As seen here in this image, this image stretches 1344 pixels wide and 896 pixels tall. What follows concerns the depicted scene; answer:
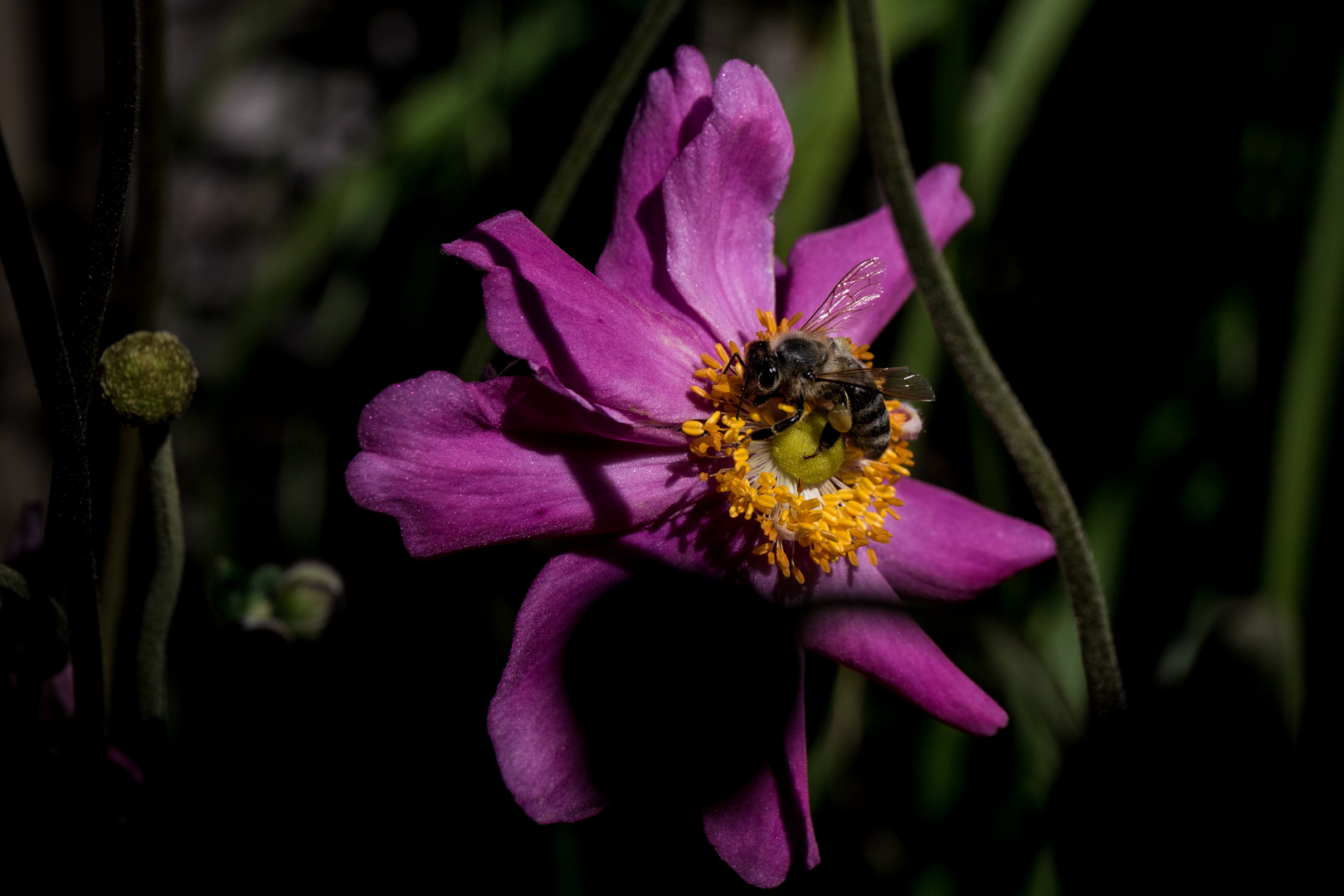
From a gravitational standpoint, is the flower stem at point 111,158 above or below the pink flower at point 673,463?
above

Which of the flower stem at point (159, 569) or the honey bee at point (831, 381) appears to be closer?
the flower stem at point (159, 569)

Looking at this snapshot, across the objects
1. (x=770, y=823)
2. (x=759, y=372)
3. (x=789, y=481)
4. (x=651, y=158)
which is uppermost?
(x=651, y=158)

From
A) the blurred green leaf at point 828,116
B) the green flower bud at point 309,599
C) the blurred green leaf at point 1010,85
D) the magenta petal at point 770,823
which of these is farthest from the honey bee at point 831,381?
the blurred green leaf at point 1010,85

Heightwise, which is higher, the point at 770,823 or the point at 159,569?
the point at 159,569

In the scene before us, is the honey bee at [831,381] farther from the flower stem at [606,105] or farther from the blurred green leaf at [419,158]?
the blurred green leaf at [419,158]

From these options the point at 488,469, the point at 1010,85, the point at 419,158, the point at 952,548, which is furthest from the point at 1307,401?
the point at 419,158

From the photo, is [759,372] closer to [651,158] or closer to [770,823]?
[651,158]
